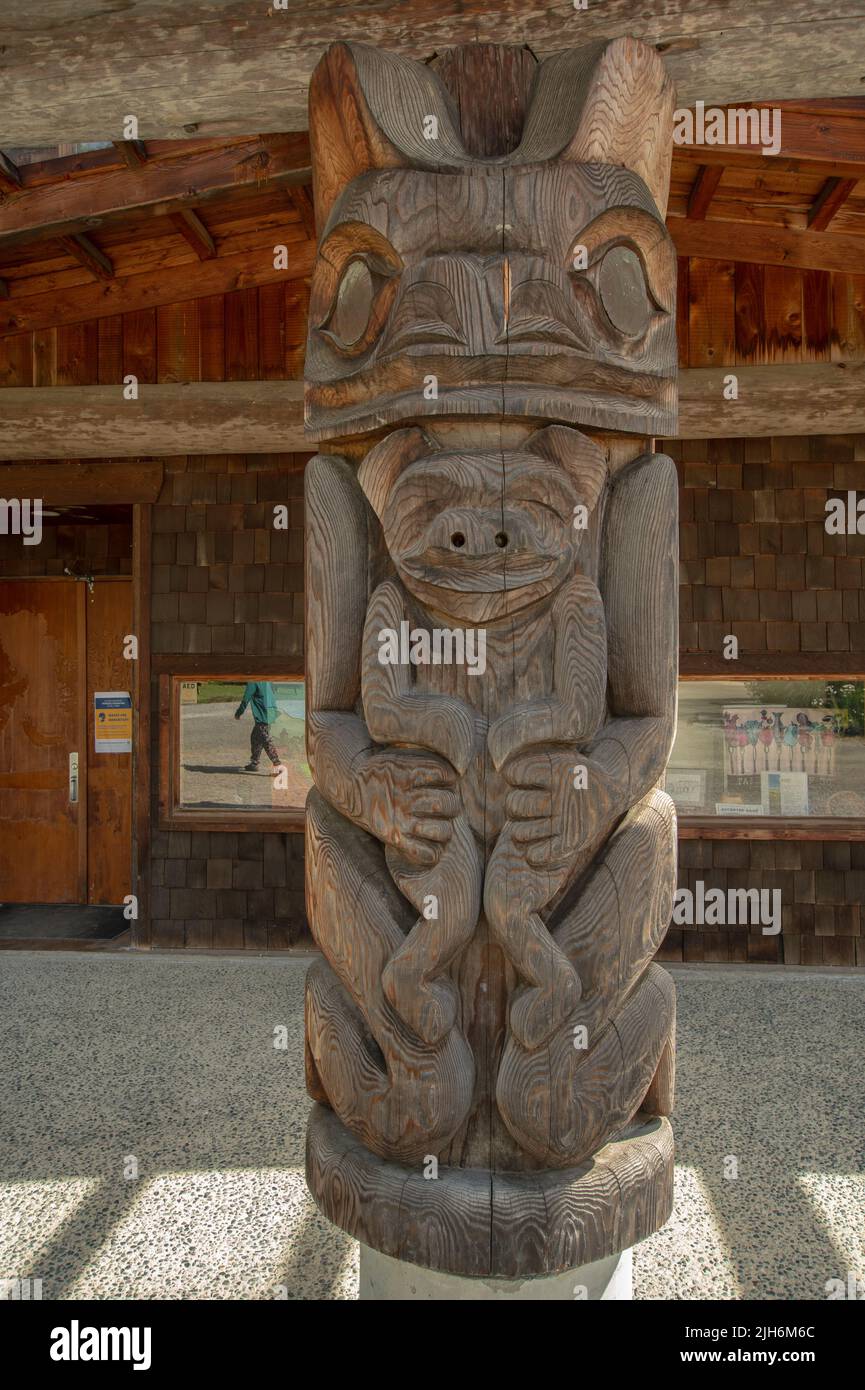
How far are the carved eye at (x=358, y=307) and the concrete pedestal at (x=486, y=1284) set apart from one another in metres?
1.77

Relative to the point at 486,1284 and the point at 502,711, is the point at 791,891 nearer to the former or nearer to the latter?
the point at 486,1284

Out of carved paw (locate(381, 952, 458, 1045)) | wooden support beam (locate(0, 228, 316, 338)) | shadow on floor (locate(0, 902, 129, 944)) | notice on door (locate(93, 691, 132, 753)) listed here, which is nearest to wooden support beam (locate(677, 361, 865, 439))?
wooden support beam (locate(0, 228, 316, 338))

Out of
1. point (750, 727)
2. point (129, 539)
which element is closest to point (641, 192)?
point (750, 727)

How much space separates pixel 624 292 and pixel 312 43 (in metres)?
1.28

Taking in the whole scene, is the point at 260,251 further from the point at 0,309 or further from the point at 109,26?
the point at 109,26

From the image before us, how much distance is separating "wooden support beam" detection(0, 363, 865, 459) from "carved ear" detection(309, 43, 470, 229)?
128 inches

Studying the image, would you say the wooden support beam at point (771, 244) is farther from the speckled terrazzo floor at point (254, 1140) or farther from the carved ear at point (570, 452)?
the speckled terrazzo floor at point (254, 1140)

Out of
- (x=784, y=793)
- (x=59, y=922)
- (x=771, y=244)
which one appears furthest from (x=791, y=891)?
(x=59, y=922)

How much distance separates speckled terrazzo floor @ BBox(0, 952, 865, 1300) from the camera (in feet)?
8.58

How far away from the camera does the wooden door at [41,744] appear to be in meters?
6.82

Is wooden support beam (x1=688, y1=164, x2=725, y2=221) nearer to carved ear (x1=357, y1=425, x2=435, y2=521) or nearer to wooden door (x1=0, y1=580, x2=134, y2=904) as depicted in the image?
carved ear (x1=357, y1=425, x2=435, y2=521)

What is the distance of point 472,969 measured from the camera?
1.64m

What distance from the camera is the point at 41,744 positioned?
22.5 ft

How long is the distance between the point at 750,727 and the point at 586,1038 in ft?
13.7
